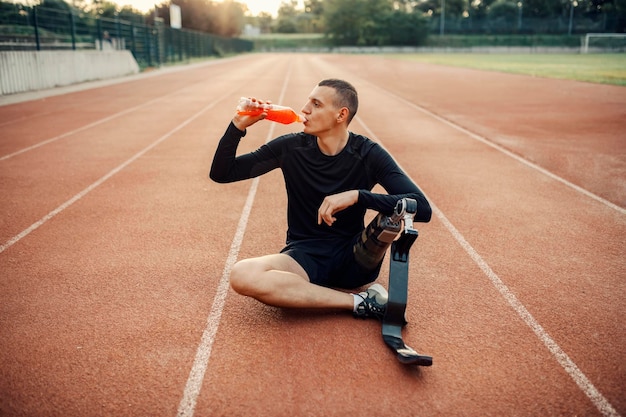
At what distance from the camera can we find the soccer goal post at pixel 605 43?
51.6 meters

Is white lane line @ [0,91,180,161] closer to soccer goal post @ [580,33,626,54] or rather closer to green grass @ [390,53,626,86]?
green grass @ [390,53,626,86]

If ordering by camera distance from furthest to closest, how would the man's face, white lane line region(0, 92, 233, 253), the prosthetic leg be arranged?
white lane line region(0, 92, 233, 253) → the man's face → the prosthetic leg

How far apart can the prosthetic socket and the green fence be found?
16.8m

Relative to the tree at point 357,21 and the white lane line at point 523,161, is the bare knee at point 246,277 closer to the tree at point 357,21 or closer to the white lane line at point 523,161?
the white lane line at point 523,161

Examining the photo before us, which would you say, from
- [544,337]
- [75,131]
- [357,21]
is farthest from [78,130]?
[357,21]

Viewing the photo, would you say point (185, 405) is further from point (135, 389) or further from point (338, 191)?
point (338, 191)

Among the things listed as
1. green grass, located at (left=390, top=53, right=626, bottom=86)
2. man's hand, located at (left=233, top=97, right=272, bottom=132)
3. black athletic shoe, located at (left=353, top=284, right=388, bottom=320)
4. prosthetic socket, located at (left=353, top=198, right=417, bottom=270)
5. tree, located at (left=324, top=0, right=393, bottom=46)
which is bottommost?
black athletic shoe, located at (left=353, top=284, right=388, bottom=320)

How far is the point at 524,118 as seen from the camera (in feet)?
39.5

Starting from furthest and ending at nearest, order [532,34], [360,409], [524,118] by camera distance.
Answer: [532,34], [524,118], [360,409]

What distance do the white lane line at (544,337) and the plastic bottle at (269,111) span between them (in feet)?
6.55

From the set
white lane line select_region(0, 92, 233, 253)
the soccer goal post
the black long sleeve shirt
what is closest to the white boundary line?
white lane line select_region(0, 92, 233, 253)

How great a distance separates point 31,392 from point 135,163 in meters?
5.49

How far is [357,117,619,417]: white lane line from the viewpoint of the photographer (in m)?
2.51

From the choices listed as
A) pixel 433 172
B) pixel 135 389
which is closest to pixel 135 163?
pixel 433 172
